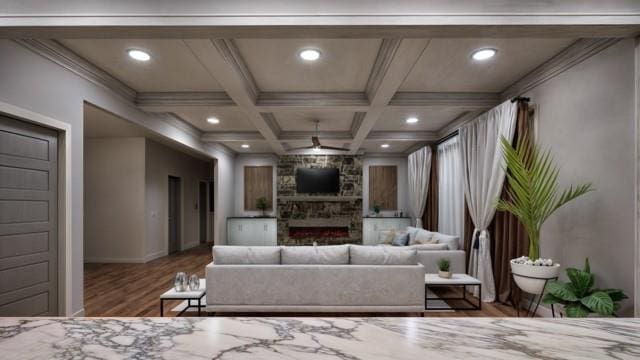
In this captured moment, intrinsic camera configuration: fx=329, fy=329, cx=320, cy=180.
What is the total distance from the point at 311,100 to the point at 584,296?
10.7ft

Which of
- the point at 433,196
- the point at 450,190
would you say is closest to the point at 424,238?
the point at 450,190

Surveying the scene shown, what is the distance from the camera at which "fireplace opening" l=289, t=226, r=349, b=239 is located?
858cm

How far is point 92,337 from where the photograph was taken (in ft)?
3.00

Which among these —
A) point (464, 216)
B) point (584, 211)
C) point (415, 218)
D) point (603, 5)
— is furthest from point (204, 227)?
point (603, 5)

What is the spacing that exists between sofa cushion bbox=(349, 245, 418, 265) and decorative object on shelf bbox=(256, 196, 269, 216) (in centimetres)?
567

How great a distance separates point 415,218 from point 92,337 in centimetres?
754

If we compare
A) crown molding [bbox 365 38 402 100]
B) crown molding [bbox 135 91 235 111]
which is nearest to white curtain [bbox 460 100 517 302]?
crown molding [bbox 365 38 402 100]

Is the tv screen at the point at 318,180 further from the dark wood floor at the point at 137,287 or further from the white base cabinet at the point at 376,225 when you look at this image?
the dark wood floor at the point at 137,287

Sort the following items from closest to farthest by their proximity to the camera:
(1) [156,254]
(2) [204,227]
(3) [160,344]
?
(3) [160,344], (1) [156,254], (2) [204,227]

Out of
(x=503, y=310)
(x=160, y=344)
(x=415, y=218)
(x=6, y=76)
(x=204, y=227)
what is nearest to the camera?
(x=160, y=344)

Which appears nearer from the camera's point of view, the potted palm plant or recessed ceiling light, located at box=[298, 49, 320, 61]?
the potted palm plant

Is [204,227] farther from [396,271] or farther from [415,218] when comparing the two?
[396,271]

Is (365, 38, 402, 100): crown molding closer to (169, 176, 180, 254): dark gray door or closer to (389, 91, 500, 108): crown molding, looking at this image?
(389, 91, 500, 108): crown molding

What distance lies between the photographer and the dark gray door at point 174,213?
25.9 ft
